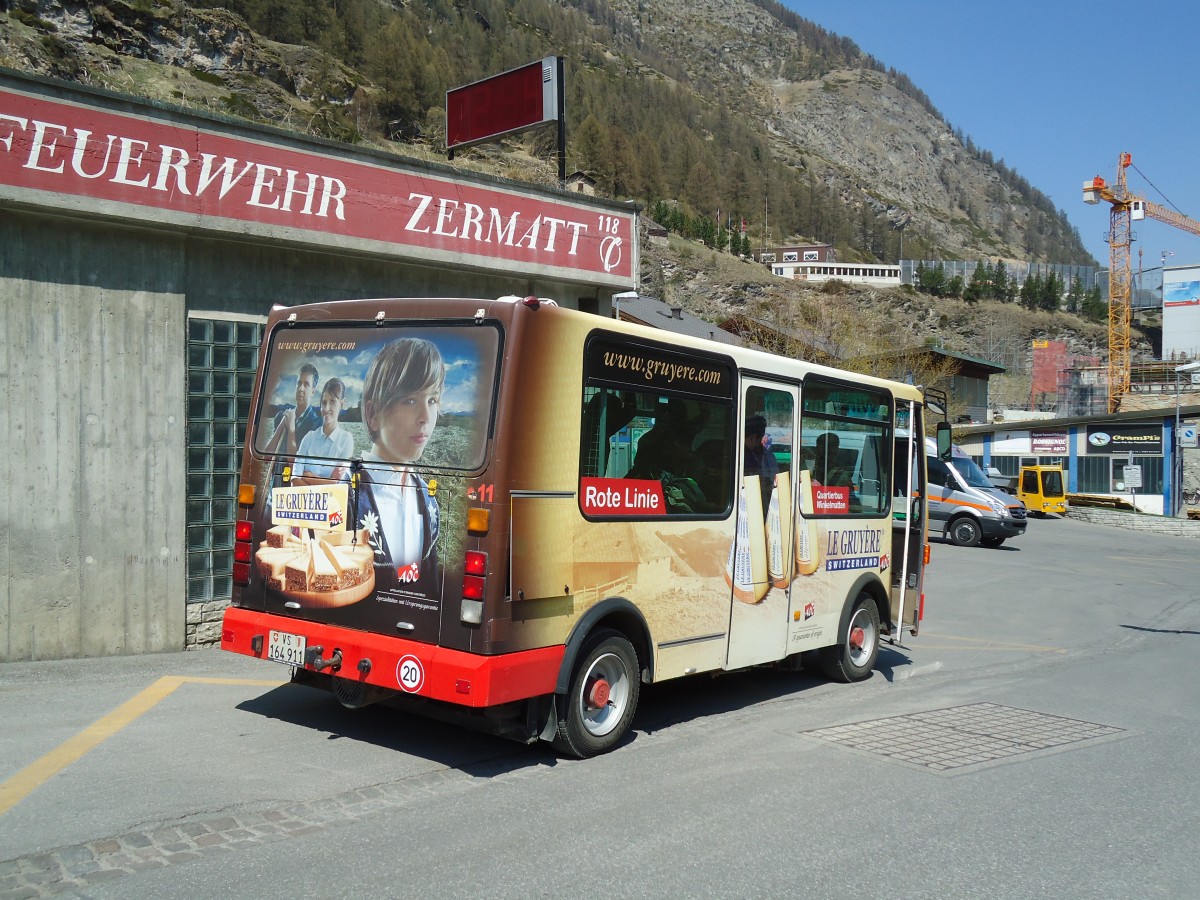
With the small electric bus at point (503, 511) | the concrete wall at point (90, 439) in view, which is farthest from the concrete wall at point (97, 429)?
the small electric bus at point (503, 511)

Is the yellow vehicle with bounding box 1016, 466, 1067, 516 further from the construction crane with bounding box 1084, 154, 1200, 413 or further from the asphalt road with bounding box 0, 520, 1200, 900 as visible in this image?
the construction crane with bounding box 1084, 154, 1200, 413

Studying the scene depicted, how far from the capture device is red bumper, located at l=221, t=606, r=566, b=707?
17.6 feet

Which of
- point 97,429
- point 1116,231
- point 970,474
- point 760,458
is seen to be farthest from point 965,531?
point 1116,231

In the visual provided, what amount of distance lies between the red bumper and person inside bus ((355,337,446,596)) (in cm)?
35

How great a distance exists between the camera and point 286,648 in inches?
240

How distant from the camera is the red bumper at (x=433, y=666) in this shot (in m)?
5.35

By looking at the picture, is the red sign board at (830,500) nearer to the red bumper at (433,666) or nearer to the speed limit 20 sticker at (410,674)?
Answer: the red bumper at (433,666)

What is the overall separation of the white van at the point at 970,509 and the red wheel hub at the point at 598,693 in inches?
783

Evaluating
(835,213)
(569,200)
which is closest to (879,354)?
(569,200)

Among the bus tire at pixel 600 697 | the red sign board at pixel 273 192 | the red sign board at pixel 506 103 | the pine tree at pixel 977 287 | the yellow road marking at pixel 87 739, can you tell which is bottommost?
the yellow road marking at pixel 87 739

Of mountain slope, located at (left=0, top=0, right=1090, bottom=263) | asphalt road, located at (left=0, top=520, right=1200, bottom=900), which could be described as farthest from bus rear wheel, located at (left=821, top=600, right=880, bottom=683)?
mountain slope, located at (left=0, top=0, right=1090, bottom=263)

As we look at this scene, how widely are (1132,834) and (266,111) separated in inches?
1893

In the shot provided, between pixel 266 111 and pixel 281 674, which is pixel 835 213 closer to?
pixel 266 111

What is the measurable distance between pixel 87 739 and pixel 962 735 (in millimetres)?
5837
